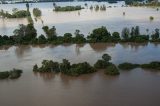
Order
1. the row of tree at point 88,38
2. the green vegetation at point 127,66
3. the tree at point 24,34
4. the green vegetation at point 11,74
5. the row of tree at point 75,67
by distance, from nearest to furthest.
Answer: the row of tree at point 75,67 → the green vegetation at point 11,74 → the green vegetation at point 127,66 → the row of tree at point 88,38 → the tree at point 24,34

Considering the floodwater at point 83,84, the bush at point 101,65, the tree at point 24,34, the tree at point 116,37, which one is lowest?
the floodwater at point 83,84

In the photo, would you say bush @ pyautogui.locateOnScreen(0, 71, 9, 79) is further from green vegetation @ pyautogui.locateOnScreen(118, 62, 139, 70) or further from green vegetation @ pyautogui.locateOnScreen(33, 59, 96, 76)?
green vegetation @ pyautogui.locateOnScreen(118, 62, 139, 70)

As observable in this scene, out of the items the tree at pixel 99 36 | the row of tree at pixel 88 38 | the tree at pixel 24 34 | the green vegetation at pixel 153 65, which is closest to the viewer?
the green vegetation at pixel 153 65

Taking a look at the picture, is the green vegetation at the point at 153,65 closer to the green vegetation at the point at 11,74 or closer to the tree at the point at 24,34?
the green vegetation at the point at 11,74

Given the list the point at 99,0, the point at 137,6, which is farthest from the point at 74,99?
the point at 99,0

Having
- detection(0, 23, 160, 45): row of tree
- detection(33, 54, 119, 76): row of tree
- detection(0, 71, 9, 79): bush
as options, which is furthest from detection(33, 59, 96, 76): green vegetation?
detection(0, 23, 160, 45): row of tree

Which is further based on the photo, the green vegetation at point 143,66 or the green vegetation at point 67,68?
the green vegetation at point 143,66

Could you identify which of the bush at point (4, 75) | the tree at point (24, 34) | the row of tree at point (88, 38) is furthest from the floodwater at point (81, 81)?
the tree at point (24, 34)

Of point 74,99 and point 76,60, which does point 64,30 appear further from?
point 74,99
